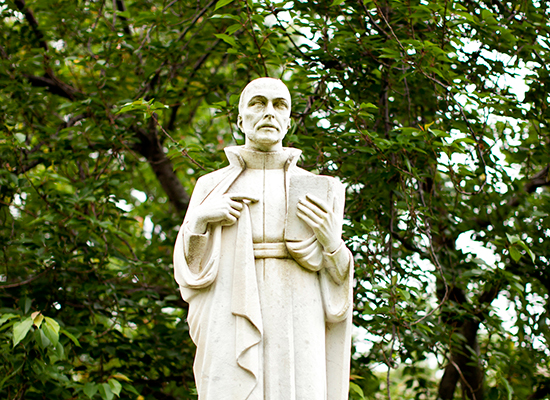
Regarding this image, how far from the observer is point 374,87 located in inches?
348

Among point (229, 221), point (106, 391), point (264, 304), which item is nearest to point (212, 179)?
point (229, 221)

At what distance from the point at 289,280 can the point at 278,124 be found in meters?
1.10

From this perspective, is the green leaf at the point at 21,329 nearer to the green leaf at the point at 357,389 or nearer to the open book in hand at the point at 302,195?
the open book in hand at the point at 302,195

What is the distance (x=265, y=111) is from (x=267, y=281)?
118cm

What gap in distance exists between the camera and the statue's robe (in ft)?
14.4

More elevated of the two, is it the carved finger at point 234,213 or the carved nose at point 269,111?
the carved nose at point 269,111

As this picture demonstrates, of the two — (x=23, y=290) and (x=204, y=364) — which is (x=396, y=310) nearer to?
(x=204, y=364)

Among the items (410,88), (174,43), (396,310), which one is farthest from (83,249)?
(410,88)

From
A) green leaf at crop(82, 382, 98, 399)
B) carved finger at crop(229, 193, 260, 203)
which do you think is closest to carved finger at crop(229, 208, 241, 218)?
carved finger at crop(229, 193, 260, 203)

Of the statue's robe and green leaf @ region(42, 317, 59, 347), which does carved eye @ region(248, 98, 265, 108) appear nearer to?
the statue's robe

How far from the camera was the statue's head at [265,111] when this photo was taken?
4883 mm

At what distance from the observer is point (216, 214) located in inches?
182

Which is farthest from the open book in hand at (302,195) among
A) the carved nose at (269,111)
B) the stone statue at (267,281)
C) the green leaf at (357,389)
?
the green leaf at (357,389)

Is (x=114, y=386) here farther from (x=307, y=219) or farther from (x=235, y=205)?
(x=307, y=219)
